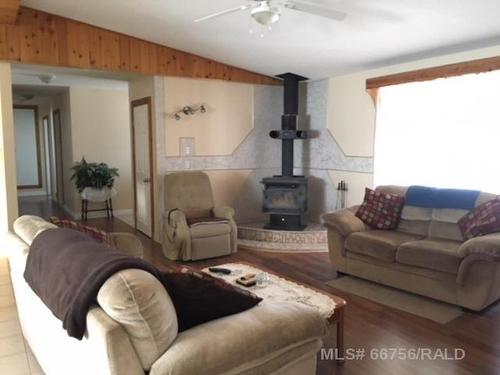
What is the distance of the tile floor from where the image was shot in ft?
8.14

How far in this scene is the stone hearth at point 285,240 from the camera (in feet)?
17.2

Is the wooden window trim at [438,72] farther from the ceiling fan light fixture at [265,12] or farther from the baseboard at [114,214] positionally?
the baseboard at [114,214]

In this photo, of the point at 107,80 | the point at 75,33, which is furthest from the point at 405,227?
the point at 107,80

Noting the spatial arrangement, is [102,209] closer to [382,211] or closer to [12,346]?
[12,346]

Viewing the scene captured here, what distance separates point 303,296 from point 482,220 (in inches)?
73.5

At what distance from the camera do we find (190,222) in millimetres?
4898

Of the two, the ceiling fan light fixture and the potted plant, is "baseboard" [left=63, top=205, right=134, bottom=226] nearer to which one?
the potted plant

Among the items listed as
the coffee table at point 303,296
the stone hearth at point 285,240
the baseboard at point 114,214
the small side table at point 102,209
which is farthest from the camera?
the baseboard at point 114,214

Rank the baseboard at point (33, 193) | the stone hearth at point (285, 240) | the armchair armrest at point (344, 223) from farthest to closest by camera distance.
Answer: the baseboard at point (33, 193) < the stone hearth at point (285, 240) < the armchair armrest at point (344, 223)

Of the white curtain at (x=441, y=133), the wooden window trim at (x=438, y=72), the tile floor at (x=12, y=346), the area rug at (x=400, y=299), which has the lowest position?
the tile floor at (x=12, y=346)

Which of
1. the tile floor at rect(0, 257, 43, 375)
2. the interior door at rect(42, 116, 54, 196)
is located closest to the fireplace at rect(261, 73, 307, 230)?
the tile floor at rect(0, 257, 43, 375)

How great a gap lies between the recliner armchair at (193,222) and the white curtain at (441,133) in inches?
79.4

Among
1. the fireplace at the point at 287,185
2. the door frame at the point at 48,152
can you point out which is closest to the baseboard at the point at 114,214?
the door frame at the point at 48,152

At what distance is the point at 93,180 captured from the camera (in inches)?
267
